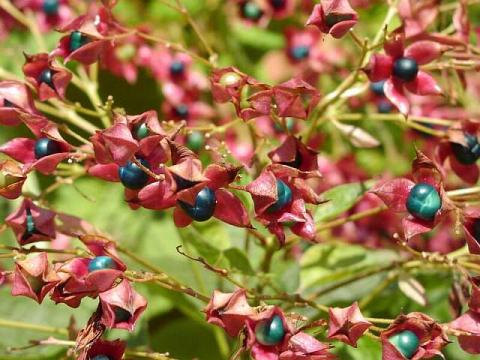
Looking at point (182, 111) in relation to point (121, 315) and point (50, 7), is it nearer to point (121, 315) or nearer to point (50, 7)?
point (50, 7)

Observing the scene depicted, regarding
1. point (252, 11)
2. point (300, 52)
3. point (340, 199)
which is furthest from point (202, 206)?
point (300, 52)

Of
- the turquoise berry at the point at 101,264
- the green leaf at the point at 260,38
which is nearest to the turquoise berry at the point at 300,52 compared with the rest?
the green leaf at the point at 260,38

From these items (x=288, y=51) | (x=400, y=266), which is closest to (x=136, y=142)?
(x=400, y=266)

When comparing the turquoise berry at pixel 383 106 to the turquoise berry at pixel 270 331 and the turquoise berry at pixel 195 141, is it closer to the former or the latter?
the turquoise berry at pixel 195 141

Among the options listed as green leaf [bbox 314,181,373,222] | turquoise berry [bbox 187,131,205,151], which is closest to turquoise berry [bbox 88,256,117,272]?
green leaf [bbox 314,181,373,222]

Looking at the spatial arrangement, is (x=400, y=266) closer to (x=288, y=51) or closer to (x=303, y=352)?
(x=303, y=352)

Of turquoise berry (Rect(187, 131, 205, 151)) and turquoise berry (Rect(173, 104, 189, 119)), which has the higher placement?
turquoise berry (Rect(187, 131, 205, 151))

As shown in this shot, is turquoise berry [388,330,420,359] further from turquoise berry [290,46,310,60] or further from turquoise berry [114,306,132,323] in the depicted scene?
turquoise berry [290,46,310,60]
